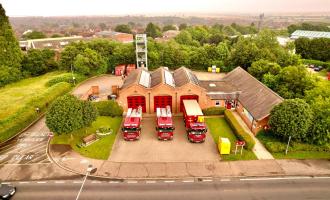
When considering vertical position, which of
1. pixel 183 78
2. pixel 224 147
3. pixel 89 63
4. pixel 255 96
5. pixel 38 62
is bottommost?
pixel 224 147

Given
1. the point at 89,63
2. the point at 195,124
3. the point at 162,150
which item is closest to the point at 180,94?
the point at 195,124

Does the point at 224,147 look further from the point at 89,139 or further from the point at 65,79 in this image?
the point at 65,79

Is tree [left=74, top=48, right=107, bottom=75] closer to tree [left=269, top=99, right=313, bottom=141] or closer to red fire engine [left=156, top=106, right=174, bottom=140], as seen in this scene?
red fire engine [left=156, top=106, right=174, bottom=140]

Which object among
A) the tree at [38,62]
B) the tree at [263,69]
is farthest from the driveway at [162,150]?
the tree at [38,62]

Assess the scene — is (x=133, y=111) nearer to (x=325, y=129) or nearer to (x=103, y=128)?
(x=103, y=128)

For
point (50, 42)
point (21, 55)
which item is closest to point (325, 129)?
point (21, 55)

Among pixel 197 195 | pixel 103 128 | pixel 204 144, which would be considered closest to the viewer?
pixel 197 195

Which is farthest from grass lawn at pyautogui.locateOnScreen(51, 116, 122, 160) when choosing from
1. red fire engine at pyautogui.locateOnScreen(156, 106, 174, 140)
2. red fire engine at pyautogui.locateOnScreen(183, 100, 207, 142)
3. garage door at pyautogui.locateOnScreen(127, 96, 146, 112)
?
red fire engine at pyautogui.locateOnScreen(183, 100, 207, 142)
